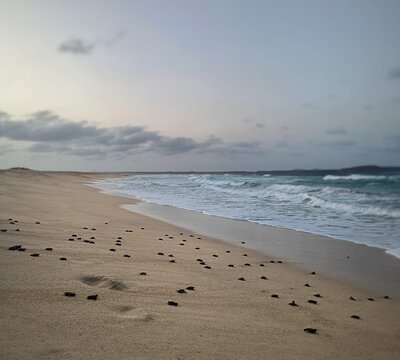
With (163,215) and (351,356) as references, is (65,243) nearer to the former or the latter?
(351,356)

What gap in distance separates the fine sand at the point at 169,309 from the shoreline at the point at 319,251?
27.2 inches

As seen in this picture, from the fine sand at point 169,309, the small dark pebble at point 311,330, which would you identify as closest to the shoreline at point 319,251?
the fine sand at point 169,309

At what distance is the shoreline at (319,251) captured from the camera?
9.10 metres

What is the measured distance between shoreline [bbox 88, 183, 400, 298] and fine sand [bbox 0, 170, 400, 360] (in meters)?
0.69

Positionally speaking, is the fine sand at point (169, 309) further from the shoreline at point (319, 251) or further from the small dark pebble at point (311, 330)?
the shoreline at point (319, 251)

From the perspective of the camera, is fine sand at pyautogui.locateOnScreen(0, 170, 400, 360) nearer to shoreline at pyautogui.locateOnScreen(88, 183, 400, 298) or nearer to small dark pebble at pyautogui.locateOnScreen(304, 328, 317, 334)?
small dark pebble at pyautogui.locateOnScreen(304, 328, 317, 334)

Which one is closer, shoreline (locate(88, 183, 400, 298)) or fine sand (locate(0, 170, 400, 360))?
fine sand (locate(0, 170, 400, 360))

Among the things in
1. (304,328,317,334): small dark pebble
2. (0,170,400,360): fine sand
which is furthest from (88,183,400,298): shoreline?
(304,328,317,334): small dark pebble

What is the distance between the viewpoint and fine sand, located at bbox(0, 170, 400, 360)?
4.24 meters

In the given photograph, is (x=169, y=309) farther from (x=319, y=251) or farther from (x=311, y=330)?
(x=319, y=251)

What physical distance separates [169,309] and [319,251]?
7.57 metres

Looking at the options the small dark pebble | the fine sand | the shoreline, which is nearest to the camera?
the fine sand

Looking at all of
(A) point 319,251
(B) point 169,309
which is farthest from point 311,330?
(A) point 319,251

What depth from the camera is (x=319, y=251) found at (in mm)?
11852
